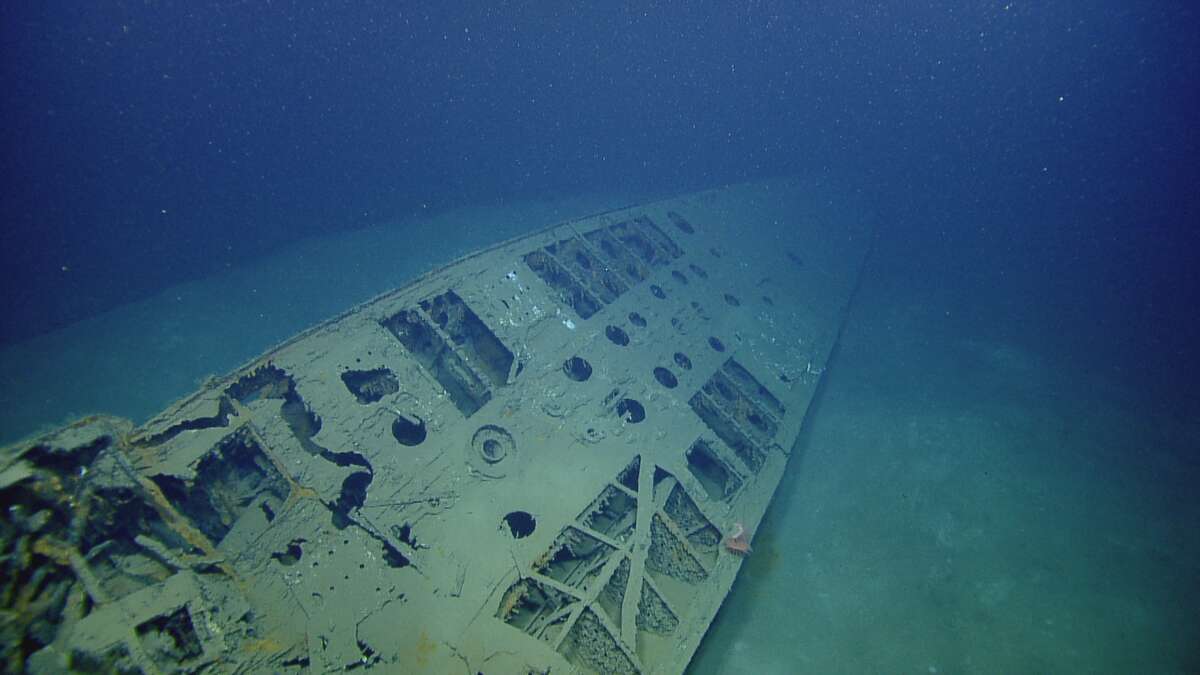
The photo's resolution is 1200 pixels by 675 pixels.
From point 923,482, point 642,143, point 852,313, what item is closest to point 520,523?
point 923,482

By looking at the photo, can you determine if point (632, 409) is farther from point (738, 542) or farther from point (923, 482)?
point (923, 482)

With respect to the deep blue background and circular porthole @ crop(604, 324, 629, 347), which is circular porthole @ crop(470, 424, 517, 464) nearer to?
circular porthole @ crop(604, 324, 629, 347)

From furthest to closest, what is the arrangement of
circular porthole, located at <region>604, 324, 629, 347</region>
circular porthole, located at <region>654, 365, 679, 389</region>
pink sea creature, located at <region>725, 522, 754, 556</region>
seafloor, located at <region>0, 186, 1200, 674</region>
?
circular porthole, located at <region>604, 324, 629, 347</region> < circular porthole, located at <region>654, 365, 679, 389</region> < seafloor, located at <region>0, 186, 1200, 674</region> < pink sea creature, located at <region>725, 522, 754, 556</region>

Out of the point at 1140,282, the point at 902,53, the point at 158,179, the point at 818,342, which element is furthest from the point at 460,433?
the point at 902,53

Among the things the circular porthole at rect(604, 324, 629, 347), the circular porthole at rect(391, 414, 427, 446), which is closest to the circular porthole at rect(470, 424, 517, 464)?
the circular porthole at rect(391, 414, 427, 446)

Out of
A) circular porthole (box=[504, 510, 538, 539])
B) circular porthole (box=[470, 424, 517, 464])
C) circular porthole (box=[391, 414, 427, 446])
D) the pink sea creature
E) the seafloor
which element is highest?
circular porthole (box=[391, 414, 427, 446])

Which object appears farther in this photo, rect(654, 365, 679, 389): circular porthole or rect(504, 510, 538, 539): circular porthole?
rect(654, 365, 679, 389): circular porthole
